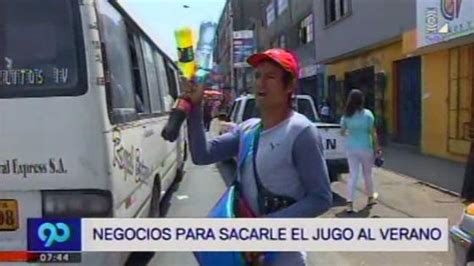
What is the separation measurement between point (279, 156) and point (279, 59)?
44cm

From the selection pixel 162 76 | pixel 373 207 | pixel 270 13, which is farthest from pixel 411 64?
pixel 270 13

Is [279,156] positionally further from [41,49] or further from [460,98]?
[460,98]

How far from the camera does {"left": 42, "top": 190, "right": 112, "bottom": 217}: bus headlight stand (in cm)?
395

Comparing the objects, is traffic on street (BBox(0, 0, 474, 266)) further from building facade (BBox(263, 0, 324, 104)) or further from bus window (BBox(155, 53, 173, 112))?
building facade (BBox(263, 0, 324, 104))

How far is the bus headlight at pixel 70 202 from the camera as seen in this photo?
12.9 ft

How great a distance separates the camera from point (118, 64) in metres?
4.92

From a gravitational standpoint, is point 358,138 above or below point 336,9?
below

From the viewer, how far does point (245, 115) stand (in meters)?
12.9

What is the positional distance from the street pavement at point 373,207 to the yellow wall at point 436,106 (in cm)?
280

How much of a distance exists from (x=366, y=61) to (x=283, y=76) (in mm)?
21489

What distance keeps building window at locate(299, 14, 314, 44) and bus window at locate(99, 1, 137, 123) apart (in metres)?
30.6

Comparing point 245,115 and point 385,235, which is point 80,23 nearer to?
point 385,235

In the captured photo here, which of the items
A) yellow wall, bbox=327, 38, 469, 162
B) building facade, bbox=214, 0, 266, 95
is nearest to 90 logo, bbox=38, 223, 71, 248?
yellow wall, bbox=327, 38, 469, 162

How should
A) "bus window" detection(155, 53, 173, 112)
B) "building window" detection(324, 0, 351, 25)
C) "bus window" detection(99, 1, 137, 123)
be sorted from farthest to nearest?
"building window" detection(324, 0, 351, 25)
"bus window" detection(155, 53, 173, 112)
"bus window" detection(99, 1, 137, 123)
